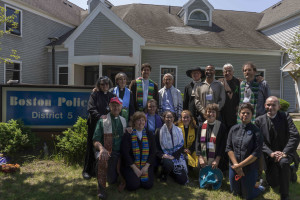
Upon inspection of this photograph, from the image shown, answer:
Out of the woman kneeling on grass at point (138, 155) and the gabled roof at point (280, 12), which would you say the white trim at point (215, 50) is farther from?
the woman kneeling on grass at point (138, 155)

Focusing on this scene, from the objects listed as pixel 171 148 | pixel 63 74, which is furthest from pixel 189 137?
pixel 63 74

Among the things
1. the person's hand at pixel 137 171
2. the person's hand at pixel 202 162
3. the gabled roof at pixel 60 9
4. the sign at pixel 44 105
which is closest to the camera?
the person's hand at pixel 137 171

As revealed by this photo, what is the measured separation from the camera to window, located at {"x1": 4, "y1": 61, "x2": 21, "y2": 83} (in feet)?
44.3

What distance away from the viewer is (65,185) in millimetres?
3707

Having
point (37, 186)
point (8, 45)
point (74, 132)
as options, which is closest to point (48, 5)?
point (8, 45)

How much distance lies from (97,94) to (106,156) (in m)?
1.05

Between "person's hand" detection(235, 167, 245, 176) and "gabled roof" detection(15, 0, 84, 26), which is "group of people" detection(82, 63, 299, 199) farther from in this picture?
"gabled roof" detection(15, 0, 84, 26)

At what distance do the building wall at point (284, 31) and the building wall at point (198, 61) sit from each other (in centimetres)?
129

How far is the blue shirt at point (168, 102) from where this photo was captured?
178 inches

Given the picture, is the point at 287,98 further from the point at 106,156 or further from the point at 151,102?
the point at 106,156

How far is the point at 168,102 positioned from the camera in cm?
452

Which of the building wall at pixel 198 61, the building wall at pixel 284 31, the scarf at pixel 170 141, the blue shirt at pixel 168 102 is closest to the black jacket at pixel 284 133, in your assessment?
the scarf at pixel 170 141

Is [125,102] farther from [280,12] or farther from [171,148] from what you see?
[280,12]

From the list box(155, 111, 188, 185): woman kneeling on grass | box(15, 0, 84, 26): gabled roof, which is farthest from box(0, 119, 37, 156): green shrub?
box(15, 0, 84, 26): gabled roof
